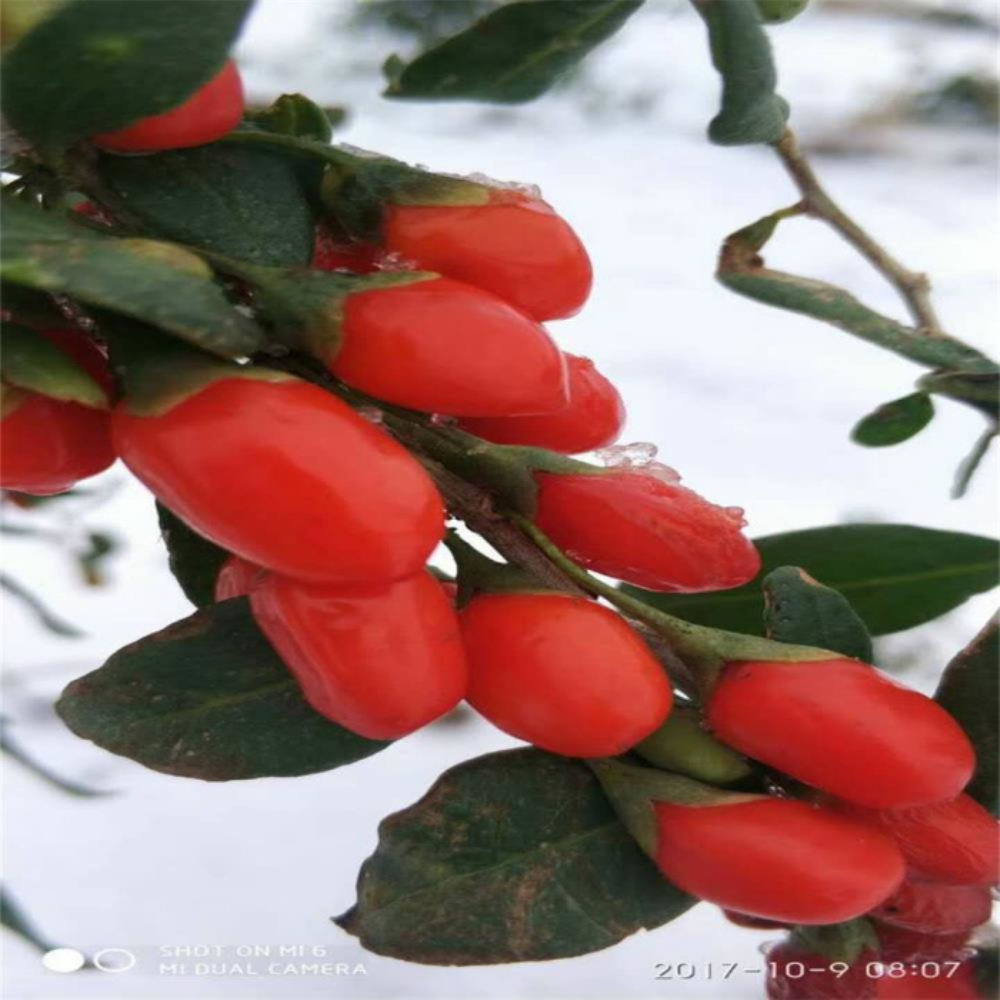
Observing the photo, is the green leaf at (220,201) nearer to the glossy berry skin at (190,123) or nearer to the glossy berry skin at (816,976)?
the glossy berry skin at (190,123)

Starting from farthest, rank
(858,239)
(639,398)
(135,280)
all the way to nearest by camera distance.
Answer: (639,398) → (858,239) → (135,280)

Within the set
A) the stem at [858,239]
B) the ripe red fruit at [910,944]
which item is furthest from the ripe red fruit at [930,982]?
the stem at [858,239]

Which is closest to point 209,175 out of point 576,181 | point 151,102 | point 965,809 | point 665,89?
point 151,102

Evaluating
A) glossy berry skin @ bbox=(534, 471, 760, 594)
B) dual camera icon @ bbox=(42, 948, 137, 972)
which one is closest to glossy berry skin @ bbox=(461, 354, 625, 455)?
glossy berry skin @ bbox=(534, 471, 760, 594)

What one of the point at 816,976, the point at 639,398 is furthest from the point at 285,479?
the point at 639,398

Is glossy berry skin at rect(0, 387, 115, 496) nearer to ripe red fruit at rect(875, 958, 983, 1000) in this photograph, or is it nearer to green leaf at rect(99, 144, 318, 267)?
green leaf at rect(99, 144, 318, 267)

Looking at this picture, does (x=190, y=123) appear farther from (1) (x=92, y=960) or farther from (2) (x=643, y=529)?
(1) (x=92, y=960)

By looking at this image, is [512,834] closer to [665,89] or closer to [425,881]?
[425,881]
